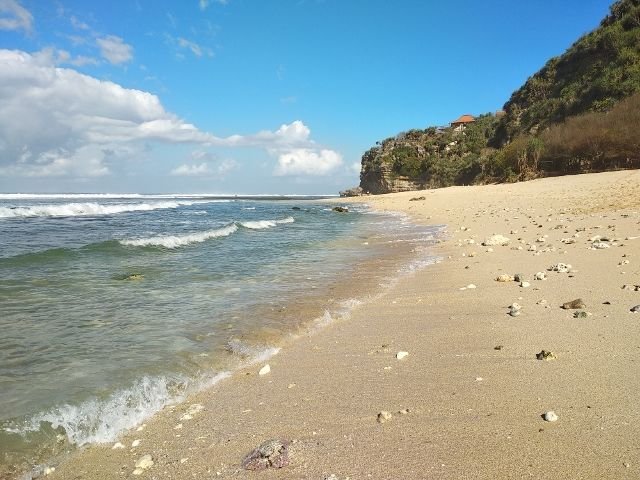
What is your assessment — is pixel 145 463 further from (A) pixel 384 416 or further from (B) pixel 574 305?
(B) pixel 574 305

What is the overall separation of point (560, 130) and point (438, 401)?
38846 mm

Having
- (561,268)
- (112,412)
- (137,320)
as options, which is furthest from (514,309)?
(137,320)

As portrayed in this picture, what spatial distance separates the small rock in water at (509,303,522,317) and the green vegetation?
95.6 ft

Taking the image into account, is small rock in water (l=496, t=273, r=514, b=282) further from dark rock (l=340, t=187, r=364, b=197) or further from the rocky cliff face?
dark rock (l=340, t=187, r=364, b=197)

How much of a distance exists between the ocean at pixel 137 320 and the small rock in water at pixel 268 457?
1.18 m

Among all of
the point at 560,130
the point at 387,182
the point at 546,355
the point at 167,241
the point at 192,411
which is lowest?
the point at 192,411

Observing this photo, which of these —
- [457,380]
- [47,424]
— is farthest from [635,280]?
[47,424]

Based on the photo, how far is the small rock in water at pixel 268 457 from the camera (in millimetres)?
2430

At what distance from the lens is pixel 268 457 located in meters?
2.48

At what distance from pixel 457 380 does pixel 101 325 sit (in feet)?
14.3

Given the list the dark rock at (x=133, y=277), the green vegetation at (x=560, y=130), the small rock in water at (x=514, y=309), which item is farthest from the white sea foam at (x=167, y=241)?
the green vegetation at (x=560, y=130)

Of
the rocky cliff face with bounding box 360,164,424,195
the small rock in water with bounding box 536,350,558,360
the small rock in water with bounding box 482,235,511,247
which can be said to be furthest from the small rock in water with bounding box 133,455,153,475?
the rocky cliff face with bounding box 360,164,424,195

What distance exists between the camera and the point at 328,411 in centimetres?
308

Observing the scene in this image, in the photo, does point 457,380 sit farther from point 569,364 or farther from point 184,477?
point 184,477
